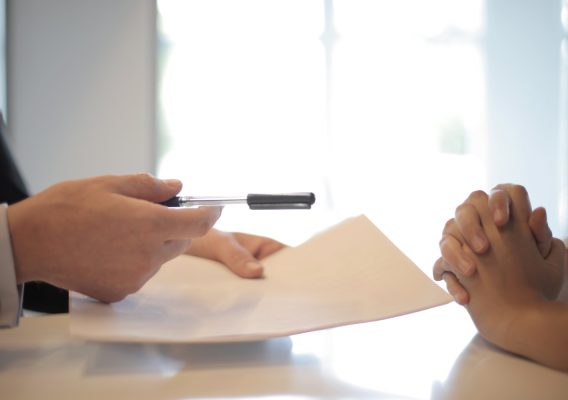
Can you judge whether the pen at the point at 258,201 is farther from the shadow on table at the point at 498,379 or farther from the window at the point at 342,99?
the window at the point at 342,99

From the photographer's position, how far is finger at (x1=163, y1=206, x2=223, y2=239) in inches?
13.9

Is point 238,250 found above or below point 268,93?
below

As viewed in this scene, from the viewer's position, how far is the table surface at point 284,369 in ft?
0.90

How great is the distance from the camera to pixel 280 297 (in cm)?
41

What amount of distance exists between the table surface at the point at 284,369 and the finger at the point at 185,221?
0.08 m

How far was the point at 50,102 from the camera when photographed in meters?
1.98

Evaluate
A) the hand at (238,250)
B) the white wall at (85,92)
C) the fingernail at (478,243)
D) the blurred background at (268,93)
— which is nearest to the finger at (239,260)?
the hand at (238,250)

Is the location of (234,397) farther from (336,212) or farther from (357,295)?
(336,212)

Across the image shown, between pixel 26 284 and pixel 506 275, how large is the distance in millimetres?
581

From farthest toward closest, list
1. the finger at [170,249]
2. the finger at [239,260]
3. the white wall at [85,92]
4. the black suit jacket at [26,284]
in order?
the white wall at [85,92], the black suit jacket at [26,284], the finger at [239,260], the finger at [170,249]

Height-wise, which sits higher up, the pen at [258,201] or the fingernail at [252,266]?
the pen at [258,201]

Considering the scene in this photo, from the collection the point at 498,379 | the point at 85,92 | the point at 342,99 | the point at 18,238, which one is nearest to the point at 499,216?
the point at 498,379

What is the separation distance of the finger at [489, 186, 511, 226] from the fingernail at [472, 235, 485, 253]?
2 centimetres

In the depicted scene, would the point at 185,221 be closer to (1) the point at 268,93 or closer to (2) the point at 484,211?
(2) the point at 484,211
